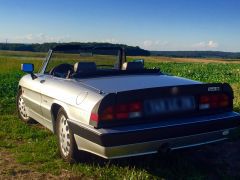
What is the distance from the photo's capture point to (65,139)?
4914mm

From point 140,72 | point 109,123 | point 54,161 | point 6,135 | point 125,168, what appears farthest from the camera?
point 6,135

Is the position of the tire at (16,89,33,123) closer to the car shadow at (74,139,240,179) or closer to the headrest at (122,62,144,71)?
the headrest at (122,62,144,71)

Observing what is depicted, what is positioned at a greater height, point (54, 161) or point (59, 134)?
point (59, 134)

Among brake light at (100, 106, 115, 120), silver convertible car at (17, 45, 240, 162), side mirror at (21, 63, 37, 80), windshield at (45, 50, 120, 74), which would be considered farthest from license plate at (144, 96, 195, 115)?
side mirror at (21, 63, 37, 80)

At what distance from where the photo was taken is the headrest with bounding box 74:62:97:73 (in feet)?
17.5

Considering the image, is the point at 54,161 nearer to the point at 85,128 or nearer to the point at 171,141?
the point at 85,128

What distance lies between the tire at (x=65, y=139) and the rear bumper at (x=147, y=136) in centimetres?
18

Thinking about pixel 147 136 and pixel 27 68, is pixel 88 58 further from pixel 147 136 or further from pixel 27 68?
pixel 147 136

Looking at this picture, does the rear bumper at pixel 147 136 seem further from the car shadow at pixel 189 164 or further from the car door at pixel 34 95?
the car door at pixel 34 95

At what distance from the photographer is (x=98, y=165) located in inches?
185

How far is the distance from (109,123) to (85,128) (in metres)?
0.32

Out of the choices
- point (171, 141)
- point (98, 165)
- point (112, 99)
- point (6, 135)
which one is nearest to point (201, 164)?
point (171, 141)

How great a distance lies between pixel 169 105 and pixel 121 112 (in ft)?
1.89

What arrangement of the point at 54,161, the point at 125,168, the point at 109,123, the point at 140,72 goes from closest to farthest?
1. the point at 109,123
2. the point at 125,168
3. the point at 54,161
4. the point at 140,72
